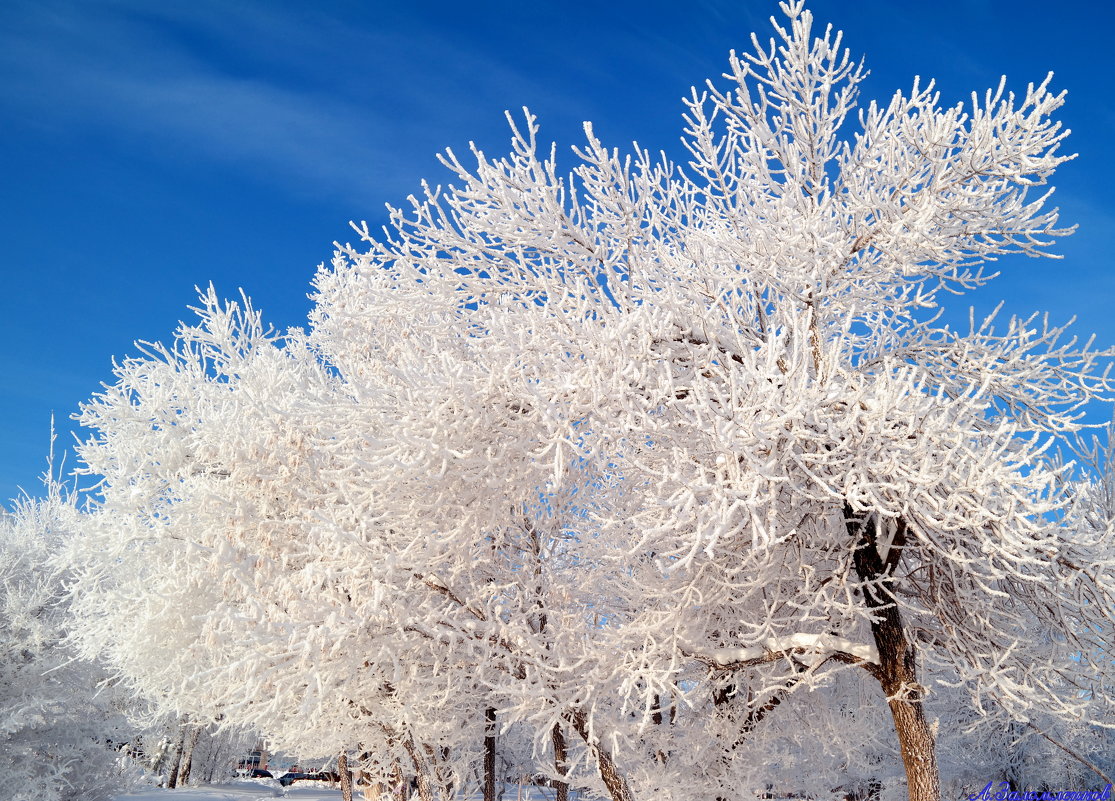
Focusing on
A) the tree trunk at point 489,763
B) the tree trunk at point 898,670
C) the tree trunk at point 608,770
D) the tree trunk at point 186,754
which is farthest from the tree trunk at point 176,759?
the tree trunk at point 898,670

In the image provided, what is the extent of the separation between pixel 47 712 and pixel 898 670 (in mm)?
17573

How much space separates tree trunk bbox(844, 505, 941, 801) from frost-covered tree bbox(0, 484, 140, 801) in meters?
14.9

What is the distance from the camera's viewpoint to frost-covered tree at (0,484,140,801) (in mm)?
16125

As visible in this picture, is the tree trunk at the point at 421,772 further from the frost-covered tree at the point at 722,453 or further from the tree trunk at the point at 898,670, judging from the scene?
the tree trunk at the point at 898,670

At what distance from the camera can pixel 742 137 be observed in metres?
7.75

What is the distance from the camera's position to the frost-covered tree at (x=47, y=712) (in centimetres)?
1612

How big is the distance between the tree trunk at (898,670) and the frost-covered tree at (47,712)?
14.9 meters

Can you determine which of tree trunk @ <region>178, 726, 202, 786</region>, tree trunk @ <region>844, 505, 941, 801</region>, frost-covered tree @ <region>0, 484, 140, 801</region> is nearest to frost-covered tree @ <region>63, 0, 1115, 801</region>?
tree trunk @ <region>844, 505, 941, 801</region>

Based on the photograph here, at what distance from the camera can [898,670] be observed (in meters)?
6.68

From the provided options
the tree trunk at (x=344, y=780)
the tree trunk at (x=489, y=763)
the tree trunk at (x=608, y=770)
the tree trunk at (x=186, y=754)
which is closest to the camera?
the tree trunk at (x=608, y=770)

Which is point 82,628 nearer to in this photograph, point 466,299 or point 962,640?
point 466,299

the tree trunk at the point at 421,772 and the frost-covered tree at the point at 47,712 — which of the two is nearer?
the tree trunk at the point at 421,772

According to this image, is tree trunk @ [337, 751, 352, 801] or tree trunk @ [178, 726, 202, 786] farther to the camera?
tree trunk @ [178, 726, 202, 786]

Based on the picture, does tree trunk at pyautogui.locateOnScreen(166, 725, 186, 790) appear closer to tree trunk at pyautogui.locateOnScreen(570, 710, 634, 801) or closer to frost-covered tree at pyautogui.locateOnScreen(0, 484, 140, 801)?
frost-covered tree at pyautogui.locateOnScreen(0, 484, 140, 801)
